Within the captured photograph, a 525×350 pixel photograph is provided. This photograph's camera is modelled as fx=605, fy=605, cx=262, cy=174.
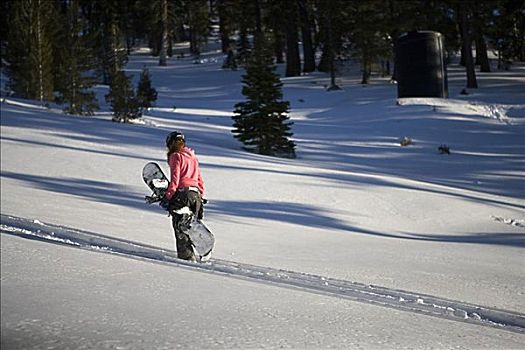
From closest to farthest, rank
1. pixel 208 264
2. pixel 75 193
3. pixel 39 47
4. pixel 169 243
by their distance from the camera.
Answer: pixel 208 264 → pixel 169 243 → pixel 75 193 → pixel 39 47

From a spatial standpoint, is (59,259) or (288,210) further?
(288,210)

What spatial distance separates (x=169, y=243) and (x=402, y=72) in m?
23.7

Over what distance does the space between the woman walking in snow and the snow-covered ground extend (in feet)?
1.65

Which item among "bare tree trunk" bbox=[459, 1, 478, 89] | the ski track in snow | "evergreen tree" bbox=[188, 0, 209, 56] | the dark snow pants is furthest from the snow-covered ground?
"evergreen tree" bbox=[188, 0, 209, 56]

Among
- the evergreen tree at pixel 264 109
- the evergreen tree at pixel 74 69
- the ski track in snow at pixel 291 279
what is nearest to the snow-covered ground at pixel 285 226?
the ski track in snow at pixel 291 279

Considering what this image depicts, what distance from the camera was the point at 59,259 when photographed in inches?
246

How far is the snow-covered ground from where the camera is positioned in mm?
4277

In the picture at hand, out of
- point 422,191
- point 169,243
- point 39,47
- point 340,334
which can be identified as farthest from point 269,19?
point 340,334

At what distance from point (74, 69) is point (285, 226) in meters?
18.5

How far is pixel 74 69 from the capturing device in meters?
26.7

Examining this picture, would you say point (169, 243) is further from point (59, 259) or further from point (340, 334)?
A: point (340, 334)

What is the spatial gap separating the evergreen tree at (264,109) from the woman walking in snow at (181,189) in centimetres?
1337

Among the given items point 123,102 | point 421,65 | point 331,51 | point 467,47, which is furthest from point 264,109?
point 331,51

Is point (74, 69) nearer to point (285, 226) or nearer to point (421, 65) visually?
point (421, 65)
